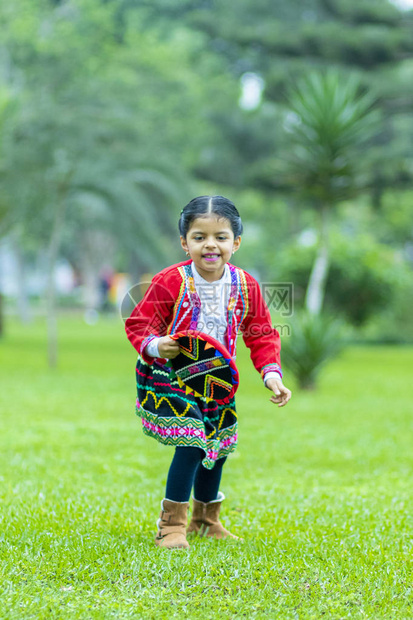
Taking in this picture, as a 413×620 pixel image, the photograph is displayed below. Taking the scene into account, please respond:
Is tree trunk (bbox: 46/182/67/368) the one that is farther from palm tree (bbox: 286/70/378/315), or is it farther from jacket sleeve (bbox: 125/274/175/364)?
jacket sleeve (bbox: 125/274/175/364)

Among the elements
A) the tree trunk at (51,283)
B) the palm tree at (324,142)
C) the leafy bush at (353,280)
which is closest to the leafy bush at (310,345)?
the palm tree at (324,142)

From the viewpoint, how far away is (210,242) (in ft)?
10.7

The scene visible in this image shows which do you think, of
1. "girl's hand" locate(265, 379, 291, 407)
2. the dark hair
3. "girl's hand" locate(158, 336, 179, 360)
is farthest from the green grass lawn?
the dark hair

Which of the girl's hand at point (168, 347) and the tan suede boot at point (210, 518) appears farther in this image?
the tan suede boot at point (210, 518)

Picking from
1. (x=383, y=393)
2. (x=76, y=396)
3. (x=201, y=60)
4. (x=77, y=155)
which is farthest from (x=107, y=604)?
(x=201, y=60)

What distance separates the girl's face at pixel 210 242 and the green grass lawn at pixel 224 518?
1.23 meters

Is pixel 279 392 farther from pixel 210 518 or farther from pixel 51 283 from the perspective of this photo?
pixel 51 283

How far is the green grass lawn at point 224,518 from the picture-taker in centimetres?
278

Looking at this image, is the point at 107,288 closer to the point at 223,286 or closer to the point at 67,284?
the point at 223,286

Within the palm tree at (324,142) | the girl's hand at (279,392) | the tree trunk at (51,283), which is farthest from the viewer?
the tree trunk at (51,283)

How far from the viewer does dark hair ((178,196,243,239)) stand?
10.8 feet

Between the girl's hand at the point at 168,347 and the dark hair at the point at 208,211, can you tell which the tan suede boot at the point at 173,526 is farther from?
the dark hair at the point at 208,211

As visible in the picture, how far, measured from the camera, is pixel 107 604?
8.82ft

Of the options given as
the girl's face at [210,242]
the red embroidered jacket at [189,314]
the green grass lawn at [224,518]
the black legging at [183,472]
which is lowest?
the green grass lawn at [224,518]
